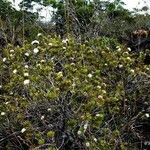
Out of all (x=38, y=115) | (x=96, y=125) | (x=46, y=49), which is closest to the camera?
(x=96, y=125)

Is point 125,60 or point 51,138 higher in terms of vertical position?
point 125,60

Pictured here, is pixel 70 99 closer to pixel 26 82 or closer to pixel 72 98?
pixel 72 98

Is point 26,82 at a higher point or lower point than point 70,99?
higher

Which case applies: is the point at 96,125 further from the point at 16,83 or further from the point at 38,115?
the point at 16,83

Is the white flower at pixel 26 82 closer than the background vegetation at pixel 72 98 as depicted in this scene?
No

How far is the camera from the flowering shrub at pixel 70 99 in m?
4.39

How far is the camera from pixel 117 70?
18.5 ft

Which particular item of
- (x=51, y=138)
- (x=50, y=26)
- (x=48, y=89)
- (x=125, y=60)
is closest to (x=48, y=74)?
(x=48, y=89)

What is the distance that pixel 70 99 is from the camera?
459cm

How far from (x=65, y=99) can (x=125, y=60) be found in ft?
4.02

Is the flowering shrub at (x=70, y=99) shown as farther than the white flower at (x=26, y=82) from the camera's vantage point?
No

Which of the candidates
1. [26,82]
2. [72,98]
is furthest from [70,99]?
[26,82]

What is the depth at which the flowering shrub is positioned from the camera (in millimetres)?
4395

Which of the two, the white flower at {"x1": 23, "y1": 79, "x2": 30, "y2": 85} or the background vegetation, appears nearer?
the background vegetation
